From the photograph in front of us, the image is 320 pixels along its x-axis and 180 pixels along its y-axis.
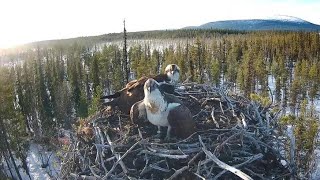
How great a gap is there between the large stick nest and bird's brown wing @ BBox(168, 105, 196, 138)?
0.46 feet

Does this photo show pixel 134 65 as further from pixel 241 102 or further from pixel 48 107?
pixel 241 102


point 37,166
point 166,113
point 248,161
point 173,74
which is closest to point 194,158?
point 248,161

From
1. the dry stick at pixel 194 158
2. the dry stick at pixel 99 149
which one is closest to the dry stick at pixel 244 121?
the dry stick at pixel 194 158

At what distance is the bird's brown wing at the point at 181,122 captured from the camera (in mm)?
6398

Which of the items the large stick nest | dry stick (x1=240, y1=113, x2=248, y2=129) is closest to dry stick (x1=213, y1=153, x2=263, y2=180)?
the large stick nest

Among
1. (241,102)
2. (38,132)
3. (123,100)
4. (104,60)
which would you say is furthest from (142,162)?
(104,60)

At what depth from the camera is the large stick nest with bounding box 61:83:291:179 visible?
575 centimetres

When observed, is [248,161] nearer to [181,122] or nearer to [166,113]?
[181,122]

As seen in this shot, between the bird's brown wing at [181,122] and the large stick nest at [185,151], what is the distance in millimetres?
141

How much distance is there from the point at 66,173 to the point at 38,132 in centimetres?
3780

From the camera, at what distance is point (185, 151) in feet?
19.5

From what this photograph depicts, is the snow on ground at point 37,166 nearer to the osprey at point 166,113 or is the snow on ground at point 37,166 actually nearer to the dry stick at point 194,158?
the osprey at point 166,113

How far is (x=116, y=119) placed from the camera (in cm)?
767

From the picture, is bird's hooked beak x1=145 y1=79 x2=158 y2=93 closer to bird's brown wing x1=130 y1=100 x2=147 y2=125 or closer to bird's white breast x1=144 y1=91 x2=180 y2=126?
bird's white breast x1=144 y1=91 x2=180 y2=126
